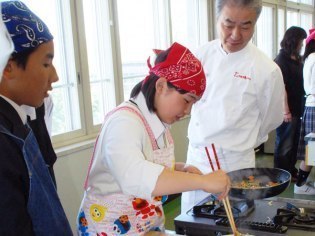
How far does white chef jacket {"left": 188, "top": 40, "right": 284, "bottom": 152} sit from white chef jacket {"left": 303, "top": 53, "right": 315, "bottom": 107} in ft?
5.35

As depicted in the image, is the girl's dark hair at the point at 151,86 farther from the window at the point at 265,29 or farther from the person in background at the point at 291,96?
the window at the point at 265,29

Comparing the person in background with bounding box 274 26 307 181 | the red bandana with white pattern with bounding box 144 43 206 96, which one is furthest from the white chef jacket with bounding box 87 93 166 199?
the person in background with bounding box 274 26 307 181

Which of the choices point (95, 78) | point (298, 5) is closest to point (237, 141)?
point (95, 78)

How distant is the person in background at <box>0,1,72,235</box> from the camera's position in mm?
672

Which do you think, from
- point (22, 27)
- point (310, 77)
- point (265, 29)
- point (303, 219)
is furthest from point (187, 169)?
point (265, 29)

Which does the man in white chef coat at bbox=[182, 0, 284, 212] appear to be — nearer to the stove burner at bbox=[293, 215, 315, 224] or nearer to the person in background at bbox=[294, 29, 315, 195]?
the stove burner at bbox=[293, 215, 315, 224]

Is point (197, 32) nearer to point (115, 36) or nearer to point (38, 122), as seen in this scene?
point (115, 36)

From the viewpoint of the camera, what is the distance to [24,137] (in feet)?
2.45

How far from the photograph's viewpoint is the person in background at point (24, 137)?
26.5 inches

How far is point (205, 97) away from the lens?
1632 millimetres

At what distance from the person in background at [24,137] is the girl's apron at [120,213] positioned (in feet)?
0.73

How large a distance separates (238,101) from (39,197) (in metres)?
1.02

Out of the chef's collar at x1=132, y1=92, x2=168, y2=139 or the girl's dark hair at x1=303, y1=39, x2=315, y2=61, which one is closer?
the chef's collar at x1=132, y1=92, x2=168, y2=139

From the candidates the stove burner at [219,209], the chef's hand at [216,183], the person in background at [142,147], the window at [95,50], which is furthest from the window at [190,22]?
the chef's hand at [216,183]
